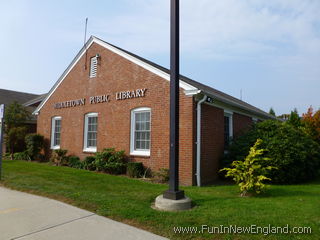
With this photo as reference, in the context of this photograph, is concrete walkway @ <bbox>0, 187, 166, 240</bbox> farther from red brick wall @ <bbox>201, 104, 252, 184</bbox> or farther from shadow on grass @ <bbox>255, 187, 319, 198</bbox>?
red brick wall @ <bbox>201, 104, 252, 184</bbox>

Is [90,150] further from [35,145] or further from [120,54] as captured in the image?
[120,54]

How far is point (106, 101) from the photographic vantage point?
40.7ft

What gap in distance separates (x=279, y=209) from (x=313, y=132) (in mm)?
13375

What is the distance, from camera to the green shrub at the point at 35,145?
1555 centimetres

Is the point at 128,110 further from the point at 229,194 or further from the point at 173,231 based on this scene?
the point at 173,231

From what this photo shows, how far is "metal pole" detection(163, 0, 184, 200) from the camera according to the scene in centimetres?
575

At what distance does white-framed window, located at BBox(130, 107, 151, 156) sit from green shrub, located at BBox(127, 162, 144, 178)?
54 cm

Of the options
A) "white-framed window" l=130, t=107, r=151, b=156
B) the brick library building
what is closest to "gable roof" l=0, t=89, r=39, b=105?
the brick library building

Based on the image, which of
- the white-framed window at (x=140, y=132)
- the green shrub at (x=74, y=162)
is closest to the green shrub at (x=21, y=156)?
the green shrub at (x=74, y=162)

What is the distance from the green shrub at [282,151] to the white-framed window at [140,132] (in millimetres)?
3279

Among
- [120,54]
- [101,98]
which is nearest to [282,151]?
[120,54]

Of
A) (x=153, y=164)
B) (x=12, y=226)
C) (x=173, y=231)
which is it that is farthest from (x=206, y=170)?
(x=12, y=226)

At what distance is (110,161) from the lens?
10992 millimetres

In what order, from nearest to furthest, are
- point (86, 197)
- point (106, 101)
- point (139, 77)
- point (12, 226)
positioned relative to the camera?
1. point (12, 226)
2. point (86, 197)
3. point (139, 77)
4. point (106, 101)
